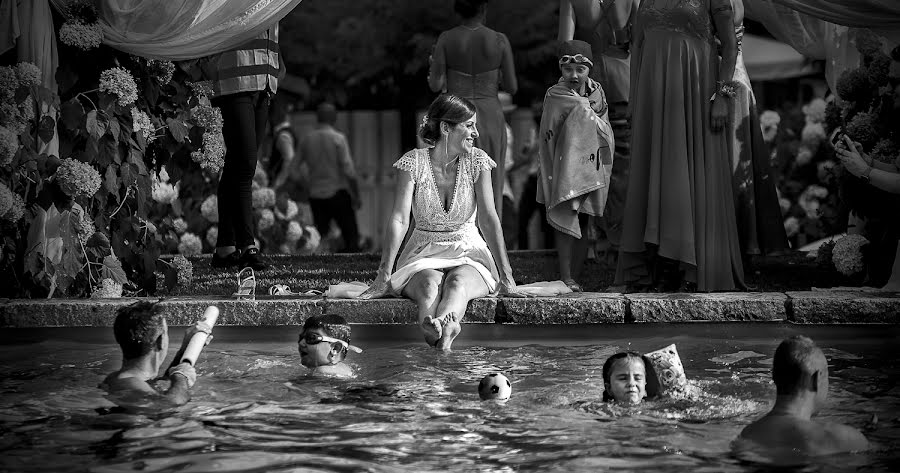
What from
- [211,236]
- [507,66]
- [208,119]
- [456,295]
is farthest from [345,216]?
[456,295]

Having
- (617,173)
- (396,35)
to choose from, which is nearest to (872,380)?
(617,173)

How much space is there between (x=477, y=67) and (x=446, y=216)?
249cm


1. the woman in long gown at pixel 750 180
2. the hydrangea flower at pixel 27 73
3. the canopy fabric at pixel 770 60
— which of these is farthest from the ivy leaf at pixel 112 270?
the canopy fabric at pixel 770 60

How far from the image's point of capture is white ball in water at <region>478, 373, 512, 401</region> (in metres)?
6.80

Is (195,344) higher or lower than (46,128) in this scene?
lower

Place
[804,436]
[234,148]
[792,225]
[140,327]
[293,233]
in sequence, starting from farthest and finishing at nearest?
Answer: 1. [792,225]
2. [293,233]
3. [234,148]
4. [140,327]
5. [804,436]

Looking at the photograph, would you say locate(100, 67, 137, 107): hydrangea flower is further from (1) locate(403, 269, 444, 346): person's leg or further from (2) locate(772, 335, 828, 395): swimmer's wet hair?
(2) locate(772, 335, 828, 395): swimmer's wet hair

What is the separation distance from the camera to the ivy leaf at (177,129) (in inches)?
378

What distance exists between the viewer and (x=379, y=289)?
8.73m

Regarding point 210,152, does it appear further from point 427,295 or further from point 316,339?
point 316,339

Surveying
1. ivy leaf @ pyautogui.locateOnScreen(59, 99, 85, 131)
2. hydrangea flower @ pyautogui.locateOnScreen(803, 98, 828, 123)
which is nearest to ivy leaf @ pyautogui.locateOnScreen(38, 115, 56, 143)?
ivy leaf @ pyautogui.locateOnScreen(59, 99, 85, 131)

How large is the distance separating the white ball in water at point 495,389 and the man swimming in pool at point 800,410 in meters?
1.38

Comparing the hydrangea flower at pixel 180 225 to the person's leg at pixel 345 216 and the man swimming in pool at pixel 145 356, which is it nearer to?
the person's leg at pixel 345 216

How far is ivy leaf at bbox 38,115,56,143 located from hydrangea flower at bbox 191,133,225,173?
3.36 feet
